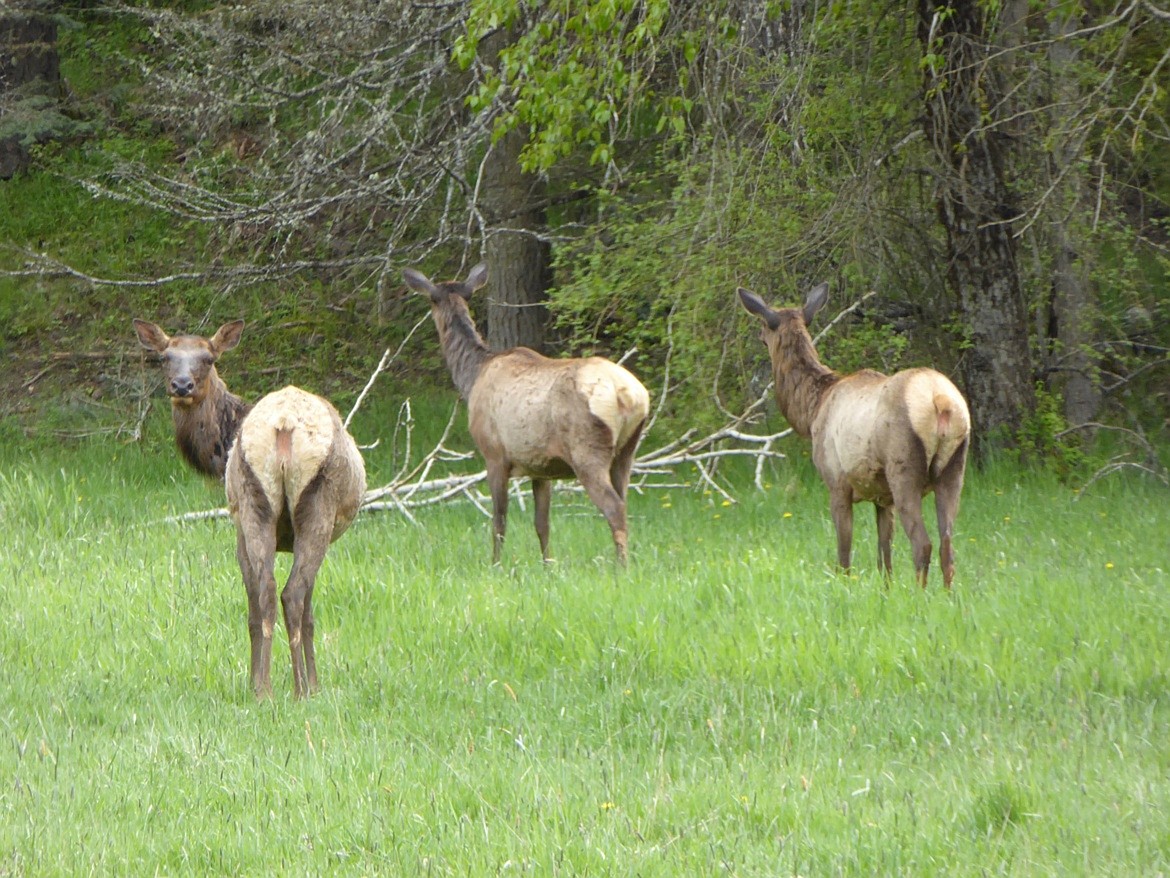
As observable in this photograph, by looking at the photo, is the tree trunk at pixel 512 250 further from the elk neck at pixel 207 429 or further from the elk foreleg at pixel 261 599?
the elk foreleg at pixel 261 599

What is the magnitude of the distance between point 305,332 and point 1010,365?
32.1 ft

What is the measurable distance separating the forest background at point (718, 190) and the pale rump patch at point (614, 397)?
5.57 ft

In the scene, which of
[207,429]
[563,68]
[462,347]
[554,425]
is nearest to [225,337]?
[207,429]

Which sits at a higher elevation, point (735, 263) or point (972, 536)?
point (735, 263)

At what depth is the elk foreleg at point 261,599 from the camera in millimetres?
7168

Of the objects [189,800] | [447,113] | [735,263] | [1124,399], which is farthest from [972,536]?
[447,113]

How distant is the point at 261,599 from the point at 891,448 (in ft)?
11.9

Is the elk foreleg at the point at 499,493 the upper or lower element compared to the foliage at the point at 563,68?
lower

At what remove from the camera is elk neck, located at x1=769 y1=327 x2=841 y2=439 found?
9984 mm

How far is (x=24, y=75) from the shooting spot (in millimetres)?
21781

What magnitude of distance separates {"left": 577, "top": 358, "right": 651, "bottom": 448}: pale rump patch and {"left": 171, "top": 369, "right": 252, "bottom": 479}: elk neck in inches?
89.3

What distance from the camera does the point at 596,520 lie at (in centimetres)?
1271

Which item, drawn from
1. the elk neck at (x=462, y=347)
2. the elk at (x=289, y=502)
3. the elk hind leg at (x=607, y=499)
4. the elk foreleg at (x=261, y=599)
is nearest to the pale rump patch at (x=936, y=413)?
the elk hind leg at (x=607, y=499)

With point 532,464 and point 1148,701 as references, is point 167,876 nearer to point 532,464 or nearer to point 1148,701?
point 1148,701
